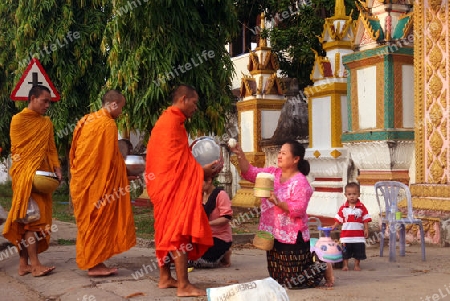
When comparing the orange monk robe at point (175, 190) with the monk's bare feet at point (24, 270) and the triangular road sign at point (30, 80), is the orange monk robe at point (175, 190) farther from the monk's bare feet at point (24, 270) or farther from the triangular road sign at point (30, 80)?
the triangular road sign at point (30, 80)

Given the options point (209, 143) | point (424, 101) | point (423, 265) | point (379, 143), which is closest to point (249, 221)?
point (379, 143)

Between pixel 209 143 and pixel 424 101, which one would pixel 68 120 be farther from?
pixel 209 143

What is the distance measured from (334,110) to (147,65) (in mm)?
3043

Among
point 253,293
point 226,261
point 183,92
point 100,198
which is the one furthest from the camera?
point 226,261

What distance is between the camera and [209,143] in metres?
5.78

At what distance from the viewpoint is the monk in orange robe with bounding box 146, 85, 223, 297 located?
17.5 ft

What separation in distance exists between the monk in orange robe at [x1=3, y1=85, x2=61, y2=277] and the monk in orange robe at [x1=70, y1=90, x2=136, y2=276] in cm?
64

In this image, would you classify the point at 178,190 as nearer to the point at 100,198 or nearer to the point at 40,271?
the point at 100,198

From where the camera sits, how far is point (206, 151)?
573cm

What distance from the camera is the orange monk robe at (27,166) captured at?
21.7 feet

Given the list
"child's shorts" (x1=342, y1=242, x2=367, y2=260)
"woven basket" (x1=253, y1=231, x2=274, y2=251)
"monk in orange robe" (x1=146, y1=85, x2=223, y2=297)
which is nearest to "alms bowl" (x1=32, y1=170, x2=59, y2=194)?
"monk in orange robe" (x1=146, y1=85, x2=223, y2=297)

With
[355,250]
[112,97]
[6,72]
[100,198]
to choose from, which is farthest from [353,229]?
[6,72]

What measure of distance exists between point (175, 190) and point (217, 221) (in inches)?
46.7

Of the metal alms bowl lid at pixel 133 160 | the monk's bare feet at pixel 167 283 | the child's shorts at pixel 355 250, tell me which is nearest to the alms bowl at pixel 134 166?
the metal alms bowl lid at pixel 133 160
